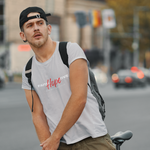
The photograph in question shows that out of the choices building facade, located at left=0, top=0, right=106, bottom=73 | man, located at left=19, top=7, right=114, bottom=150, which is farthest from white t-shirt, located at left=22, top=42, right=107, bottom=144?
building facade, located at left=0, top=0, right=106, bottom=73

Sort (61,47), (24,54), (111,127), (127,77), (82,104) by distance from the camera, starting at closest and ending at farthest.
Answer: (82,104) < (61,47) < (111,127) < (127,77) < (24,54)

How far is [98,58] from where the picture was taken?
46.7m

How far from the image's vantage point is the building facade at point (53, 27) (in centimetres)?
3503

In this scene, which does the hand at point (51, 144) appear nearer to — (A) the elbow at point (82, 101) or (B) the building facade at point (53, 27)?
(A) the elbow at point (82, 101)

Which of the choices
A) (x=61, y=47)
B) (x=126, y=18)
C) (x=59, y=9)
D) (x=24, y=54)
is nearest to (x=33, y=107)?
(x=61, y=47)

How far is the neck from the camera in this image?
91.1 inches

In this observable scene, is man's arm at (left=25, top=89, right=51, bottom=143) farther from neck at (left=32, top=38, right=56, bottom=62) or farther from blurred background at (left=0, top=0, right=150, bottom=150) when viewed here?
blurred background at (left=0, top=0, right=150, bottom=150)

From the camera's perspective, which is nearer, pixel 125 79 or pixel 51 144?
pixel 51 144

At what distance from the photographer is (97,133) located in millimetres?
2283

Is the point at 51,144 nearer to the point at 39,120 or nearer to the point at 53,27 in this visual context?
the point at 39,120

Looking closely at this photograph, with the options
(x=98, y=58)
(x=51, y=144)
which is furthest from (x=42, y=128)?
(x=98, y=58)

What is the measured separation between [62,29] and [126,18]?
27.9 feet

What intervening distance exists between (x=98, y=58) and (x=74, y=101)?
147 feet

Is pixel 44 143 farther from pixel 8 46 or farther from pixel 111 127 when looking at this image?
pixel 8 46
